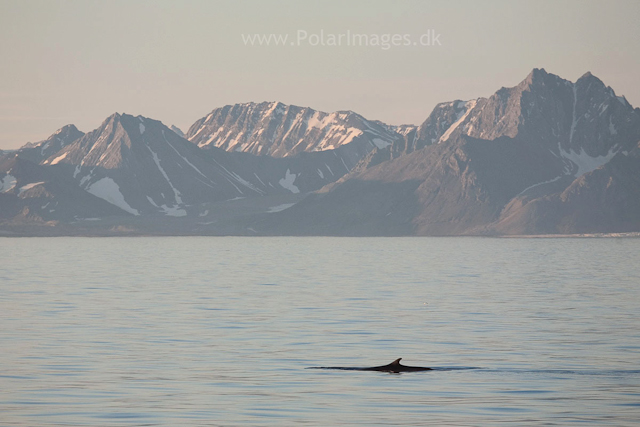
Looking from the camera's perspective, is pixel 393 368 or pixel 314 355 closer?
pixel 393 368

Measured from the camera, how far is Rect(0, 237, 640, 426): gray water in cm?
3350

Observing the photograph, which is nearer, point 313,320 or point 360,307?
point 313,320

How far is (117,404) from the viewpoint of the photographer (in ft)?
113

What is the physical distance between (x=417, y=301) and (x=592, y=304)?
12.7 metres

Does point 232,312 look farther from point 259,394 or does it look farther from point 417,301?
point 259,394

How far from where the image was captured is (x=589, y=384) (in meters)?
39.0

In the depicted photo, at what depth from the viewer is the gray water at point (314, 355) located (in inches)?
1319

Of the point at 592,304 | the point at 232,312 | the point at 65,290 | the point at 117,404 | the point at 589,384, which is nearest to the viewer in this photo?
the point at 117,404

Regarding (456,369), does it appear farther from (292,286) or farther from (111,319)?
(292,286)

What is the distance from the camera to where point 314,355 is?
1845 inches

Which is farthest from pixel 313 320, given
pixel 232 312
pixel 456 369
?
pixel 456 369

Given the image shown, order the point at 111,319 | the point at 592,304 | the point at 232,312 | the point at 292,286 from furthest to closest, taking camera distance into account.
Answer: the point at 292,286 < the point at 592,304 < the point at 232,312 < the point at 111,319

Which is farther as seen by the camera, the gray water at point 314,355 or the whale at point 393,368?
the whale at point 393,368

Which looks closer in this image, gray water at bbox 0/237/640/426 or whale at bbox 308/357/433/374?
gray water at bbox 0/237/640/426
